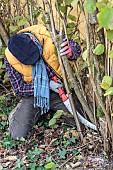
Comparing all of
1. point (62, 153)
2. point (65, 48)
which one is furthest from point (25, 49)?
point (62, 153)

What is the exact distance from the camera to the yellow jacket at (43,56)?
11.5 feet

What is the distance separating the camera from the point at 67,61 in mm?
3053

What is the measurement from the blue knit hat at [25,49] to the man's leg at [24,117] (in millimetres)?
435

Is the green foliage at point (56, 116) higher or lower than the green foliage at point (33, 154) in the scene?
higher

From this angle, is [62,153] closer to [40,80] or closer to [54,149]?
[54,149]

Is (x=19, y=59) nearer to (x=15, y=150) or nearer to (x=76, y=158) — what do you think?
(x=15, y=150)

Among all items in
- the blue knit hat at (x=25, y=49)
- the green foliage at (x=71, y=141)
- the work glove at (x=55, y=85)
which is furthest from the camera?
the work glove at (x=55, y=85)

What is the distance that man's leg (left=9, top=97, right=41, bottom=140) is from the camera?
12.1 feet

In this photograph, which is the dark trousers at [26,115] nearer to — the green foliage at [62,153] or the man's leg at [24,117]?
the man's leg at [24,117]

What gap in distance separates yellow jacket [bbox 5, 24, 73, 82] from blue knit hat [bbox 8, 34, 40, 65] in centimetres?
9

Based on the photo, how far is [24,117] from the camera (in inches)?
147

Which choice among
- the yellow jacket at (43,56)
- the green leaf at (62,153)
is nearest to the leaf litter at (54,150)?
the green leaf at (62,153)

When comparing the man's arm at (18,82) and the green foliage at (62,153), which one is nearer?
the green foliage at (62,153)

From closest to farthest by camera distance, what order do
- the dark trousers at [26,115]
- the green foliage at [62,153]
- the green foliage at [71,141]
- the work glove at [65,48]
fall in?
the work glove at [65,48], the green foliage at [62,153], the green foliage at [71,141], the dark trousers at [26,115]
